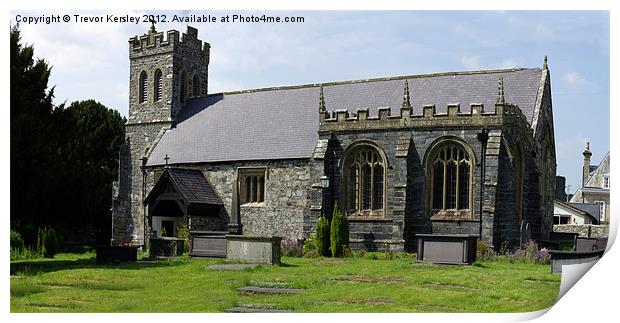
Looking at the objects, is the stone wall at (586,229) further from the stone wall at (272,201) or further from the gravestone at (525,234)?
the stone wall at (272,201)

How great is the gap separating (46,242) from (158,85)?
53.1 feet

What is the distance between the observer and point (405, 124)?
30469mm

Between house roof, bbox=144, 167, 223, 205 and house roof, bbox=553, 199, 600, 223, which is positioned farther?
house roof, bbox=553, 199, 600, 223

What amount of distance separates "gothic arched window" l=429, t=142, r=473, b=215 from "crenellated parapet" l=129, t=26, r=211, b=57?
18899 millimetres

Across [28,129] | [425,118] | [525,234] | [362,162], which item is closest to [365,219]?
[362,162]

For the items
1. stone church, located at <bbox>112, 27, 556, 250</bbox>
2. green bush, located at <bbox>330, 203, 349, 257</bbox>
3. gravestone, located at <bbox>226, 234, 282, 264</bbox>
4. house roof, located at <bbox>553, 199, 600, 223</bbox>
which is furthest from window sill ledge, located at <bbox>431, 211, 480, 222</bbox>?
house roof, located at <bbox>553, 199, 600, 223</bbox>

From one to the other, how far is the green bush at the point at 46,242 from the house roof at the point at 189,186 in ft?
21.6

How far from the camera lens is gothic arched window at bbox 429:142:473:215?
97.0ft

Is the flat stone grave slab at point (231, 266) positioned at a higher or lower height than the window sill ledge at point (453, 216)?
lower

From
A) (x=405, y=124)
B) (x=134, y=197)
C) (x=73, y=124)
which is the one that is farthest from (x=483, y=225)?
(x=134, y=197)

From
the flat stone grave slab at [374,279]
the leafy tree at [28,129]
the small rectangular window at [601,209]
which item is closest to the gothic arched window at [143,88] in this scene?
the leafy tree at [28,129]

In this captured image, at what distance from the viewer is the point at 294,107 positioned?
36562 mm

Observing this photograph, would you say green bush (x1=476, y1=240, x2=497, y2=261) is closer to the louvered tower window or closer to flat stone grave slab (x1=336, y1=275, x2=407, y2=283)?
the louvered tower window

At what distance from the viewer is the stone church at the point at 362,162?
96.4ft
